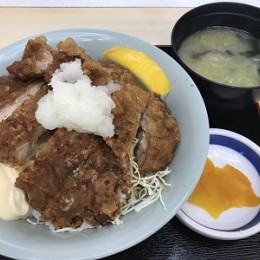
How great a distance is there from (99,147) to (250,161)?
29.0 inches

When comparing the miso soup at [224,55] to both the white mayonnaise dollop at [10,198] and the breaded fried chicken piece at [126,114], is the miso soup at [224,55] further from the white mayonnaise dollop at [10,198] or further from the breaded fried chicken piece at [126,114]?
the white mayonnaise dollop at [10,198]

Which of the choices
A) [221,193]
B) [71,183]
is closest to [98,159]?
[71,183]

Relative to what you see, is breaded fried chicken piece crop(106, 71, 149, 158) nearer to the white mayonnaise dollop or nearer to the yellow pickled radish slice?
the yellow pickled radish slice

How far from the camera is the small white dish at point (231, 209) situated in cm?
151

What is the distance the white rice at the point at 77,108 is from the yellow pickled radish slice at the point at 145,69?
0.18 metres

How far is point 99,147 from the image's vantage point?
55.8 inches

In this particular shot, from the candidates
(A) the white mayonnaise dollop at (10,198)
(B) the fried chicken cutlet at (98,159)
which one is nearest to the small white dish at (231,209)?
(B) the fried chicken cutlet at (98,159)

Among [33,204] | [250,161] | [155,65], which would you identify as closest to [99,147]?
[33,204]

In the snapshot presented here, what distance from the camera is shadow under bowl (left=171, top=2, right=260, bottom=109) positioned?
1678 millimetres

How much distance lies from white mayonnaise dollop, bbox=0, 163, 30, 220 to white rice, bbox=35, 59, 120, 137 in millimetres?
211

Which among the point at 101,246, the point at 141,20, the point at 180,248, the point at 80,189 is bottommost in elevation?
the point at 180,248

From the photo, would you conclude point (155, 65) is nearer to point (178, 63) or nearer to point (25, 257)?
point (178, 63)

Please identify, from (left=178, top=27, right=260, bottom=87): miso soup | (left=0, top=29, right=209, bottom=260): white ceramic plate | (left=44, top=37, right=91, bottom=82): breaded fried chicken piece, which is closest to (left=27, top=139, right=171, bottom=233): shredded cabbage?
(left=0, top=29, right=209, bottom=260): white ceramic plate

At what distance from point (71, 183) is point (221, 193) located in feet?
2.12
